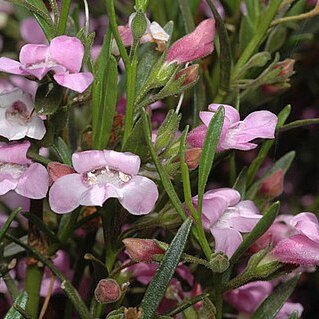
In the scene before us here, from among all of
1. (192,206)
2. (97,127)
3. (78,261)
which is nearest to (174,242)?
(192,206)

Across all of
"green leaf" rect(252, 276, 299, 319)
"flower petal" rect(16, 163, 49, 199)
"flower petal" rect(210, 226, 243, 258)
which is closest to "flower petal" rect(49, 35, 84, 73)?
"flower petal" rect(16, 163, 49, 199)

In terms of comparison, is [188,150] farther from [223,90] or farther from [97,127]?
[223,90]

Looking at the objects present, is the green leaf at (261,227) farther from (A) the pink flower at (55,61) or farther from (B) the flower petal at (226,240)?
(A) the pink flower at (55,61)

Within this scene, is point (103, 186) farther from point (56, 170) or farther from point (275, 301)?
point (275, 301)

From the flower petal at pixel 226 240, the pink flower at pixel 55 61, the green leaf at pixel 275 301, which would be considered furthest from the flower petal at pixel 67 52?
the green leaf at pixel 275 301

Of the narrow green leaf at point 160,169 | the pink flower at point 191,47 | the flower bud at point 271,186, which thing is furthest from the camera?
the flower bud at point 271,186

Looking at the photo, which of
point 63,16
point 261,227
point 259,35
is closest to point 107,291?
point 261,227

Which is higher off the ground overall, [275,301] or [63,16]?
[63,16]
